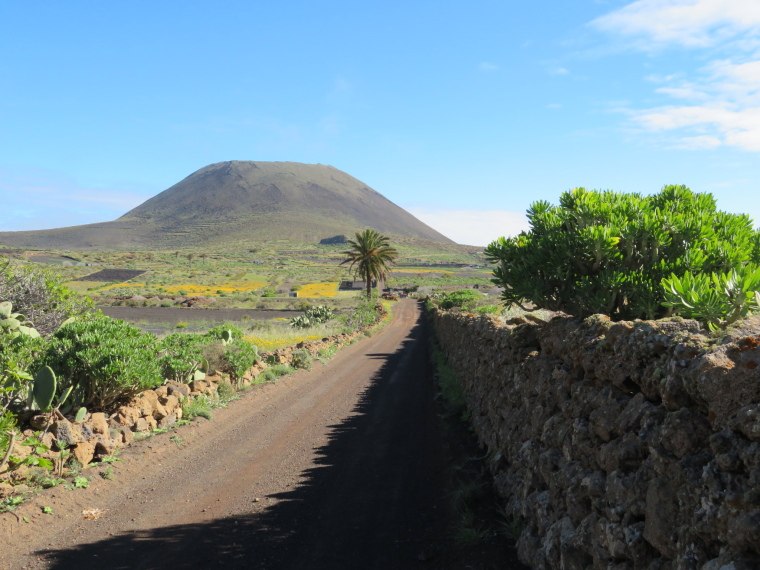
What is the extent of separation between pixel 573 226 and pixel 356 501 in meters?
5.45

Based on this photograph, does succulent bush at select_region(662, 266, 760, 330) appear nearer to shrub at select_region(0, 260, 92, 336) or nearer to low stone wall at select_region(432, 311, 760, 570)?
low stone wall at select_region(432, 311, 760, 570)

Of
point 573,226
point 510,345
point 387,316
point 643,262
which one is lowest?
point 387,316

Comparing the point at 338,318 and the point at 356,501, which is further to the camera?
the point at 338,318

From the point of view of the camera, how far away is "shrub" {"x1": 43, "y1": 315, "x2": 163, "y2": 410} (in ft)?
31.5

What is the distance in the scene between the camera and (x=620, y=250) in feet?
23.5

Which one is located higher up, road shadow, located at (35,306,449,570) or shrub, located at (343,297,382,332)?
road shadow, located at (35,306,449,570)

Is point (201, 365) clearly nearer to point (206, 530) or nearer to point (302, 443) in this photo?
point (302, 443)

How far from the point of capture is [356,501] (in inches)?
300

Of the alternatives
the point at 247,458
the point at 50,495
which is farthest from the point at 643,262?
the point at 50,495

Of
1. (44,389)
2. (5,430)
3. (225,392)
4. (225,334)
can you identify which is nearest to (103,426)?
(44,389)

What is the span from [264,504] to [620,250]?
259 inches

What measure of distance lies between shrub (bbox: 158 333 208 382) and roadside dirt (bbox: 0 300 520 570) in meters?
1.50

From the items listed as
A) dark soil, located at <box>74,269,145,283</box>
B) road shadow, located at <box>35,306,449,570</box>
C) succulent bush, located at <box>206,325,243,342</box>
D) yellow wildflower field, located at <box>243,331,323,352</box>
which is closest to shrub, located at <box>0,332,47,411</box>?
Result: road shadow, located at <box>35,306,449,570</box>

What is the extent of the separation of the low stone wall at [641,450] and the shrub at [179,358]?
9.35 metres
